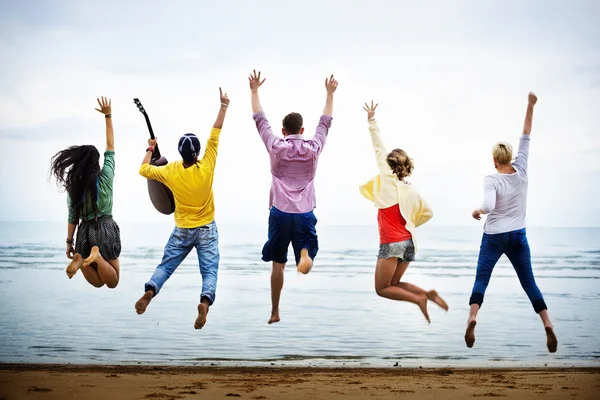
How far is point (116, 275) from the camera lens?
7.10m

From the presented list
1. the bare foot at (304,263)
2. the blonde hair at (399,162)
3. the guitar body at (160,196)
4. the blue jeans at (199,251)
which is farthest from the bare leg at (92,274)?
the blonde hair at (399,162)

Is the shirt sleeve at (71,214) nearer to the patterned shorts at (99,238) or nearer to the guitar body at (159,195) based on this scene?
the patterned shorts at (99,238)

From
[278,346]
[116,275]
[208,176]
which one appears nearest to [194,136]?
[208,176]

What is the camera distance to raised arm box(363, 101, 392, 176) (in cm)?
708

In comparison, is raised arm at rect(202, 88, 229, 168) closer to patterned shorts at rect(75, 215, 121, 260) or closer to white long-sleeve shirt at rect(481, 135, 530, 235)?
patterned shorts at rect(75, 215, 121, 260)

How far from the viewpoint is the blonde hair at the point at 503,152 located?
277 inches

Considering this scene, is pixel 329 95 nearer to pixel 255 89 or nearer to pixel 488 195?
pixel 255 89

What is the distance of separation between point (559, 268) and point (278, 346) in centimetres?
1485

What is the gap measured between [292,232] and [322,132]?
3.16ft

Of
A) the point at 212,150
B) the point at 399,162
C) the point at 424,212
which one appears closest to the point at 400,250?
the point at 424,212

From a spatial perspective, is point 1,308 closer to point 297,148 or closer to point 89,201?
point 89,201

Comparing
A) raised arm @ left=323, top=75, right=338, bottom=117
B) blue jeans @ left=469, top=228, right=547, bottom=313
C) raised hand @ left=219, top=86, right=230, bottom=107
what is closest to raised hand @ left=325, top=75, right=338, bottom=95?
raised arm @ left=323, top=75, right=338, bottom=117

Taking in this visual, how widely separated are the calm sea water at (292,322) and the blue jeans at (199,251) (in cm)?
439

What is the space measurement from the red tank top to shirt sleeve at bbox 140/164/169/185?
1988 millimetres
